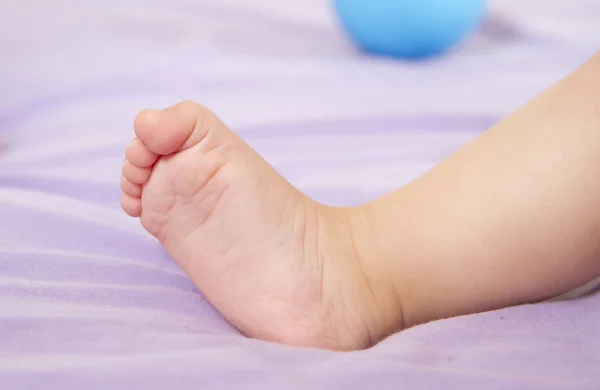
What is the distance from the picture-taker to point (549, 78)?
130cm

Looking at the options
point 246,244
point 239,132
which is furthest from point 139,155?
point 239,132

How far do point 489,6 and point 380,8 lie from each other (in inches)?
21.2

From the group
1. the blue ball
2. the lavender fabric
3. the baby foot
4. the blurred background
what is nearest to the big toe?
the baby foot

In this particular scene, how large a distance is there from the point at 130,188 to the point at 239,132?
0.43 m

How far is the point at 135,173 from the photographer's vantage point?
0.62 meters

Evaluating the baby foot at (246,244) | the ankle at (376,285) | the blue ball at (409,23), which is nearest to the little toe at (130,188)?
the baby foot at (246,244)

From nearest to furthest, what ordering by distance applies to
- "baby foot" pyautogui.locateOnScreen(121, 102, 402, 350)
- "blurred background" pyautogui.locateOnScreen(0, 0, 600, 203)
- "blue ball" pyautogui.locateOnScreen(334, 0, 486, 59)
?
"baby foot" pyautogui.locateOnScreen(121, 102, 402, 350)
"blurred background" pyautogui.locateOnScreen(0, 0, 600, 203)
"blue ball" pyautogui.locateOnScreen(334, 0, 486, 59)

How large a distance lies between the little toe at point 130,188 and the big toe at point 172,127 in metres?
0.05

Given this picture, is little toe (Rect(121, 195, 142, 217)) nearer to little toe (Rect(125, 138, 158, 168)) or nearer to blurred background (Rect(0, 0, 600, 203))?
little toe (Rect(125, 138, 158, 168))

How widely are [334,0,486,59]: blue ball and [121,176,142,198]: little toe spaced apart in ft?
3.07

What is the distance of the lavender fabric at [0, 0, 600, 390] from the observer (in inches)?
20.2

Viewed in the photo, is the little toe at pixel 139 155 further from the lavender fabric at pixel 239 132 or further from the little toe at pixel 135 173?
the lavender fabric at pixel 239 132

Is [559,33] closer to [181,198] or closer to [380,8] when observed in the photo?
[380,8]

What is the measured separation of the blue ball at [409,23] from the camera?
1418 mm
